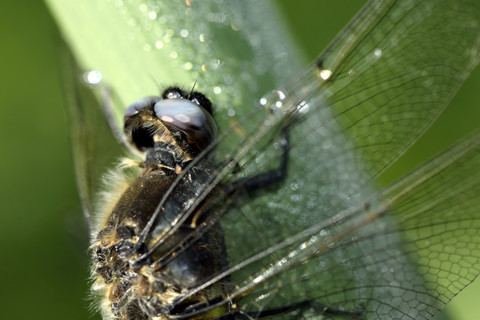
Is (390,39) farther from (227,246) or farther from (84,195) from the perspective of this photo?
(84,195)

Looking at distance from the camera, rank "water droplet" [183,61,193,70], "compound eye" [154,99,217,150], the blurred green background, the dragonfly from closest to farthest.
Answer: the dragonfly, "compound eye" [154,99,217,150], "water droplet" [183,61,193,70], the blurred green background

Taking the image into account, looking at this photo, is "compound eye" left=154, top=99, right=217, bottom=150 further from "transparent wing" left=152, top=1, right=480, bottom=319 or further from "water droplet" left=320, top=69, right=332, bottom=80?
"water droplet" left=320, top=69, right=332, bottom=80

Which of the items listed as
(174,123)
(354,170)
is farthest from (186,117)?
(354,170)

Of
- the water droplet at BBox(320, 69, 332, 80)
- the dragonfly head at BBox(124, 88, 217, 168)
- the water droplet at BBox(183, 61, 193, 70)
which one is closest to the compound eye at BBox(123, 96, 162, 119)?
the dragonfly head at BBox(124, 88, 217, 168)

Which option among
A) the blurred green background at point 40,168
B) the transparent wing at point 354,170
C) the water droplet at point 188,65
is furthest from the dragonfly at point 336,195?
the blurred green background at point 40,168

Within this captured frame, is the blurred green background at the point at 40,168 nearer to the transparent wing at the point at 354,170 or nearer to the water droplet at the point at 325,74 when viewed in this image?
the transparent wing at the point at 354,170

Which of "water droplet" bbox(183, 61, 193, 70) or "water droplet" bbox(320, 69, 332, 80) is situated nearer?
"water droplet" bbox(320, 69, 332, 80)
